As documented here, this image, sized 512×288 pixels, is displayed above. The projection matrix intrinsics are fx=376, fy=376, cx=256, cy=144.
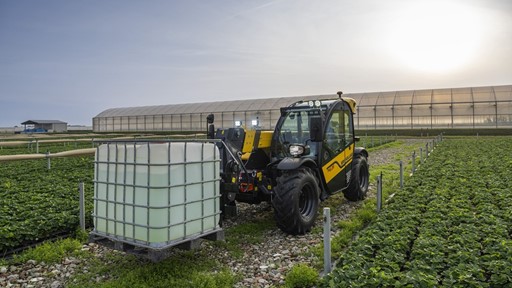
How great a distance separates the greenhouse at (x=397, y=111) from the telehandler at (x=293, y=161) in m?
34.3

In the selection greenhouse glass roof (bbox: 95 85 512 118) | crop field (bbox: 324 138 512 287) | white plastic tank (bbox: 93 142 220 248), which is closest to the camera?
crop field (bbox: 324 138 512 287)

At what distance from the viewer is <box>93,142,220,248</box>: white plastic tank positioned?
14.8 ft

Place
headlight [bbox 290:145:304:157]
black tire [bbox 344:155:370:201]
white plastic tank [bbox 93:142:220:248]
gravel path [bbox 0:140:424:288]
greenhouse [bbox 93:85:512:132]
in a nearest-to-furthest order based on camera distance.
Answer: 1. white plastic tank [bbox 93:142:220:248]
2. gravel path [bbox 0:140:424:288]
3. headlight [bbox 290:145:304:157]
4. black tire [bbox 344:155:370:201]
5. greenhouse [bbox 93:85:512:132]

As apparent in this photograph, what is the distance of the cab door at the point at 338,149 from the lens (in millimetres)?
7668

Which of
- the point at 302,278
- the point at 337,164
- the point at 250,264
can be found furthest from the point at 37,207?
the point at 337,164

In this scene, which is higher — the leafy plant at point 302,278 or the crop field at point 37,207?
the crop field at point 37,207

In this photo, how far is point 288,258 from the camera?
558 centimetres

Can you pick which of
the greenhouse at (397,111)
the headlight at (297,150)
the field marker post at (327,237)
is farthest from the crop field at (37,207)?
the greenhouse at (397,111)

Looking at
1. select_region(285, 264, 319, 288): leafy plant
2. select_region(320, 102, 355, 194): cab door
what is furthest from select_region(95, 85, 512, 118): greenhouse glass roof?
select_region(285, 264, 319, 288): leafy plant

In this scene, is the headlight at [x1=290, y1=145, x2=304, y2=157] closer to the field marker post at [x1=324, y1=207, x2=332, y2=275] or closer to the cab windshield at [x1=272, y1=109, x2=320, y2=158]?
the cab windshield at [x1=272, y1=109, x2=320, y2=158]

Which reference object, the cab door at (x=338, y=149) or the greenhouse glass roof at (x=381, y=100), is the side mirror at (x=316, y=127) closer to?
the cab door at (x=338, y=149)

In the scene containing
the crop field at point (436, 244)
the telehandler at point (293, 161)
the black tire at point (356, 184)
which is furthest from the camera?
the black tire at point (356, 184)

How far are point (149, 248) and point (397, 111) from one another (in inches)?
1676

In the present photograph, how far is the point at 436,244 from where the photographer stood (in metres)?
4.83
